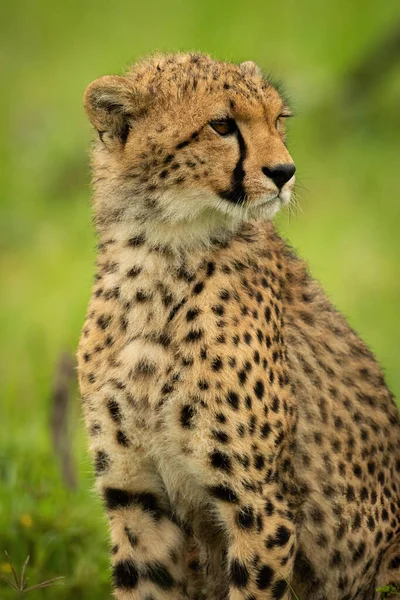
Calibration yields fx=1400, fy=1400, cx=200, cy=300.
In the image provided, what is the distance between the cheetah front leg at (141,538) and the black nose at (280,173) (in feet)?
3.26

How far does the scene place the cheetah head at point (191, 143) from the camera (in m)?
3.99

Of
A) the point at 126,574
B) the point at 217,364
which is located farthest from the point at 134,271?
the point at 126,574

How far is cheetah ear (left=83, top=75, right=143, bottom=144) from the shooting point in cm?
412

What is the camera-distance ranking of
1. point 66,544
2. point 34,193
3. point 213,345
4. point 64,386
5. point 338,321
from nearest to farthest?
point 213,345, point 338,321, point 66,544, point 64,386, point 34,193

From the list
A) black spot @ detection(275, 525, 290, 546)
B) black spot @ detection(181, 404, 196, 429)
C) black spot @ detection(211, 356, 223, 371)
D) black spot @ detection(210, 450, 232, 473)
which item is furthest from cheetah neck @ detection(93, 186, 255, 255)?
black spot @ detection(275, 525, 290, 546)

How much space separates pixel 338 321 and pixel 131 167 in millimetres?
976

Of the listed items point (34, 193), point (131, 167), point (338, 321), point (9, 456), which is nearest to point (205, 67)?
point (131, 167)

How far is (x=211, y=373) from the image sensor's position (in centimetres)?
409

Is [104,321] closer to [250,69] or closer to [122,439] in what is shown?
[122,439]

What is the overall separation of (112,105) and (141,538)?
1.33 m

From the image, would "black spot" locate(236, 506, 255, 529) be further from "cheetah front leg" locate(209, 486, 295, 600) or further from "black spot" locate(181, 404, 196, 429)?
"black spot" locate(181, 404, 196, 429)

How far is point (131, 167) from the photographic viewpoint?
4156 millimetres

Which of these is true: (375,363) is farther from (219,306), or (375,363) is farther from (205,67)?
(205,67)

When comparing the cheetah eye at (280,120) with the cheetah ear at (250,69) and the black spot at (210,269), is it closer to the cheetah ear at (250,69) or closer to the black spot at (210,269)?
the cheetah ear at (250,69)
